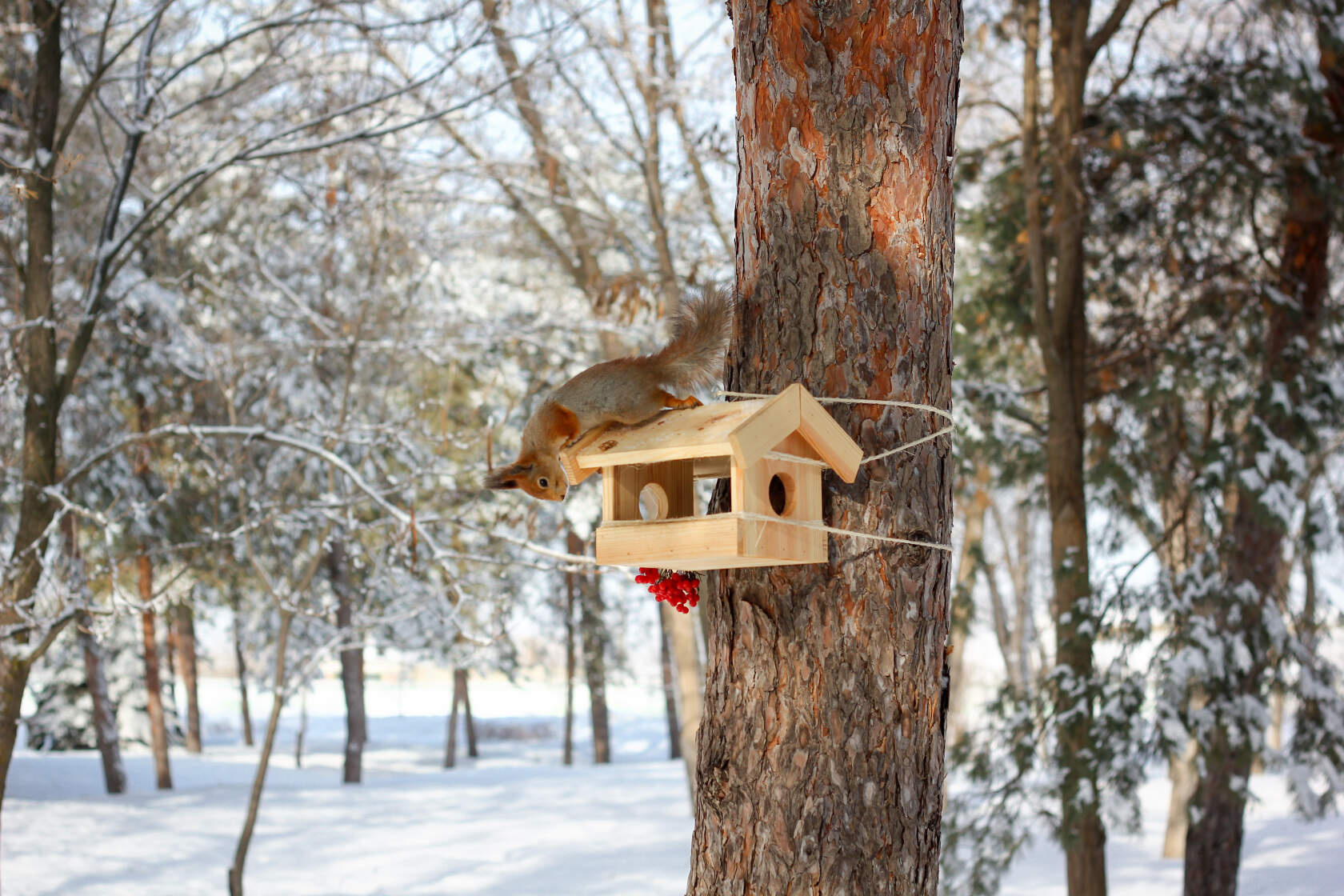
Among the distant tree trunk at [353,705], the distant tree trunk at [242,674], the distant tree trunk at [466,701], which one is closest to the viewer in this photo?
the distant tree trunk at [353,705]

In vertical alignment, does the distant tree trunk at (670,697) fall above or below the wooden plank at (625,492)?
below

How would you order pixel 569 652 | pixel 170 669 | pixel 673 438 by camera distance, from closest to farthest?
pixel 673 438, pixel 170 669, pixel 569 652

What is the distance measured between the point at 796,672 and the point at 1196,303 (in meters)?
4.93

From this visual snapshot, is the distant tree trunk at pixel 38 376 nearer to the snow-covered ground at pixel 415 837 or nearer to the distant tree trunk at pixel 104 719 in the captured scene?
the snow-covered ground at pixel 415 837

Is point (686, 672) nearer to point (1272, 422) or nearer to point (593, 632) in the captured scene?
point (1272, 422)

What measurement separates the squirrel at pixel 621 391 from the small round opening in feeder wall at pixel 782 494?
222 mm

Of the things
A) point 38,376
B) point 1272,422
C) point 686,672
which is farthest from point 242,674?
point 1272,422

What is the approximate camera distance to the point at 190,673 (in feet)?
50.6

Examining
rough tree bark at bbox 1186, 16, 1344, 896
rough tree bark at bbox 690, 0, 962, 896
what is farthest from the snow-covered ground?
rough tree bark at bbox 690, 0, 962, 896

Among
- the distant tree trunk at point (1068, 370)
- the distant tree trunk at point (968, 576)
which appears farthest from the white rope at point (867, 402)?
the distant tree trunk at point (1068, 370)

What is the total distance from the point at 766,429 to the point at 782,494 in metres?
0.21

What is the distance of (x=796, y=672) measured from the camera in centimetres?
197

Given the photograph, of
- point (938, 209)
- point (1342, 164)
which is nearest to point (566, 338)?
point (1342, 164)

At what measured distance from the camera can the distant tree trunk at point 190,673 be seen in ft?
48.1
